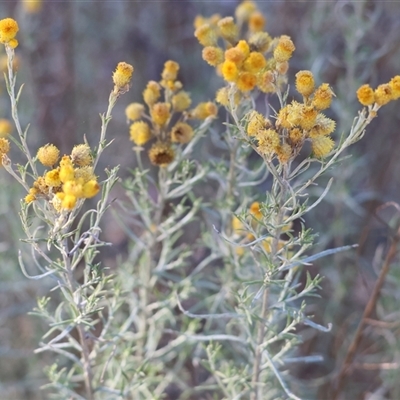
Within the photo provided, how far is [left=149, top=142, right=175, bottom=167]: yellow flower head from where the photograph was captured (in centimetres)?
135

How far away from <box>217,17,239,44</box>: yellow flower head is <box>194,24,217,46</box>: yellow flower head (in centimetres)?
3

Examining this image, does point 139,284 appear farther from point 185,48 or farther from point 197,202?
point 185,48

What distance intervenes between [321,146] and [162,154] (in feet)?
1.49

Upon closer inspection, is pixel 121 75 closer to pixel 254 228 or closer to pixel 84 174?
pixel 84 174

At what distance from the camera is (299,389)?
186cm

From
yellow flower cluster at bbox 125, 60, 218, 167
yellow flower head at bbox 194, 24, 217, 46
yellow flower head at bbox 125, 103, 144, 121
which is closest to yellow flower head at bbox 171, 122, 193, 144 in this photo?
yellow flower cluster at bbox 125, 60, 218, 167

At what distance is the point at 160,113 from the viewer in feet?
4.33

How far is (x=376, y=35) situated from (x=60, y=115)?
1654mm

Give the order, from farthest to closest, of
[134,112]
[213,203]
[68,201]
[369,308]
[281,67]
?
1. [369,308]
2. [213,203]
3. [134,112]
4. [281,67]
5. [68,201]

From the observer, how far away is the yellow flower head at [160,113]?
1.32 m

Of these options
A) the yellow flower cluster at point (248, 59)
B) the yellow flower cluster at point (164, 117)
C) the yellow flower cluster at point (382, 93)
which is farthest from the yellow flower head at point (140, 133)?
the yellow flower cluster at point (382, 93)

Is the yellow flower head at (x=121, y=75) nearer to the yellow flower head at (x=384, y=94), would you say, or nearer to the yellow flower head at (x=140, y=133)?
the yellow flower head at (x=140, y=133)

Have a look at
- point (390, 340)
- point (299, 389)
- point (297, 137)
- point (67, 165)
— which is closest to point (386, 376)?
point (390, 340)

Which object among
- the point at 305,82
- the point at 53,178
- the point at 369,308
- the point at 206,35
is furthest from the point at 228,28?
the point at 369,308
